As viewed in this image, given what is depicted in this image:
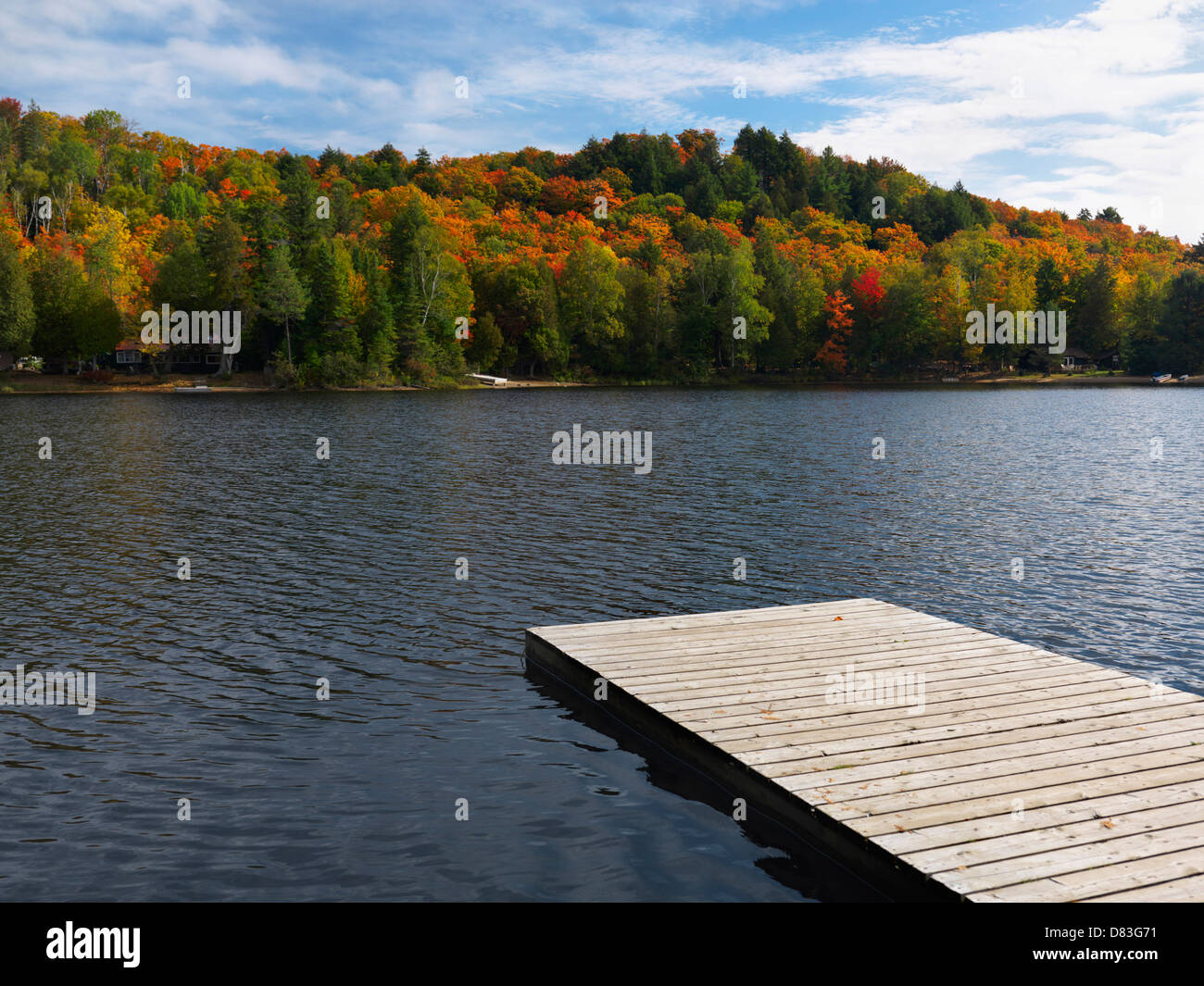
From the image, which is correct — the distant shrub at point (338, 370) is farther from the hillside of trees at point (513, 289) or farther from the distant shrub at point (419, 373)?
the distant shrub at point (419, 373)

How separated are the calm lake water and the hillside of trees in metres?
73.0

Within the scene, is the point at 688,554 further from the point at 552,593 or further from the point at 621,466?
the point at 621,466

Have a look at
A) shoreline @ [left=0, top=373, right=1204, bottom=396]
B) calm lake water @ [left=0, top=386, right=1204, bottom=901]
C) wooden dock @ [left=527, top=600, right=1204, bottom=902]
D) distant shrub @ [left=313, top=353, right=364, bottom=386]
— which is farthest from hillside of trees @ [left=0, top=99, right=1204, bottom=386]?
wooden dock @ [left=527, top=600, right=1204, bottom=902]

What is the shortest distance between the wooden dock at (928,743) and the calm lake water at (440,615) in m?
0.66

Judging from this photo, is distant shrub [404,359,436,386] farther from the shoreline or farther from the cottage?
the cottage

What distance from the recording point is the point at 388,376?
4769 inches

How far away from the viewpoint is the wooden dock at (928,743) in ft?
26.5

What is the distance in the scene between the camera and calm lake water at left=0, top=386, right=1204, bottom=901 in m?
9.75

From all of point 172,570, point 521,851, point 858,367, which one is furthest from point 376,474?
point 858,367

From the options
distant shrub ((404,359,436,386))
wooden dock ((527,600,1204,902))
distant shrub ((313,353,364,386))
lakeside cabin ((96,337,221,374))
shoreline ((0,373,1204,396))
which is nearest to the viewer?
wooden dock ((527,600,1204,902))

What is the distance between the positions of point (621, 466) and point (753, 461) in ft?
21.5

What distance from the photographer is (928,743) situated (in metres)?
10.7

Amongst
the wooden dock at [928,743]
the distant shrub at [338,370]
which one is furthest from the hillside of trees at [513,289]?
the wooden dock at [928,743]

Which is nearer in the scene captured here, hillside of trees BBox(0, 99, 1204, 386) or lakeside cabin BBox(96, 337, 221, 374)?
hillside of trees BBox(0, 99, 1204, 386)
